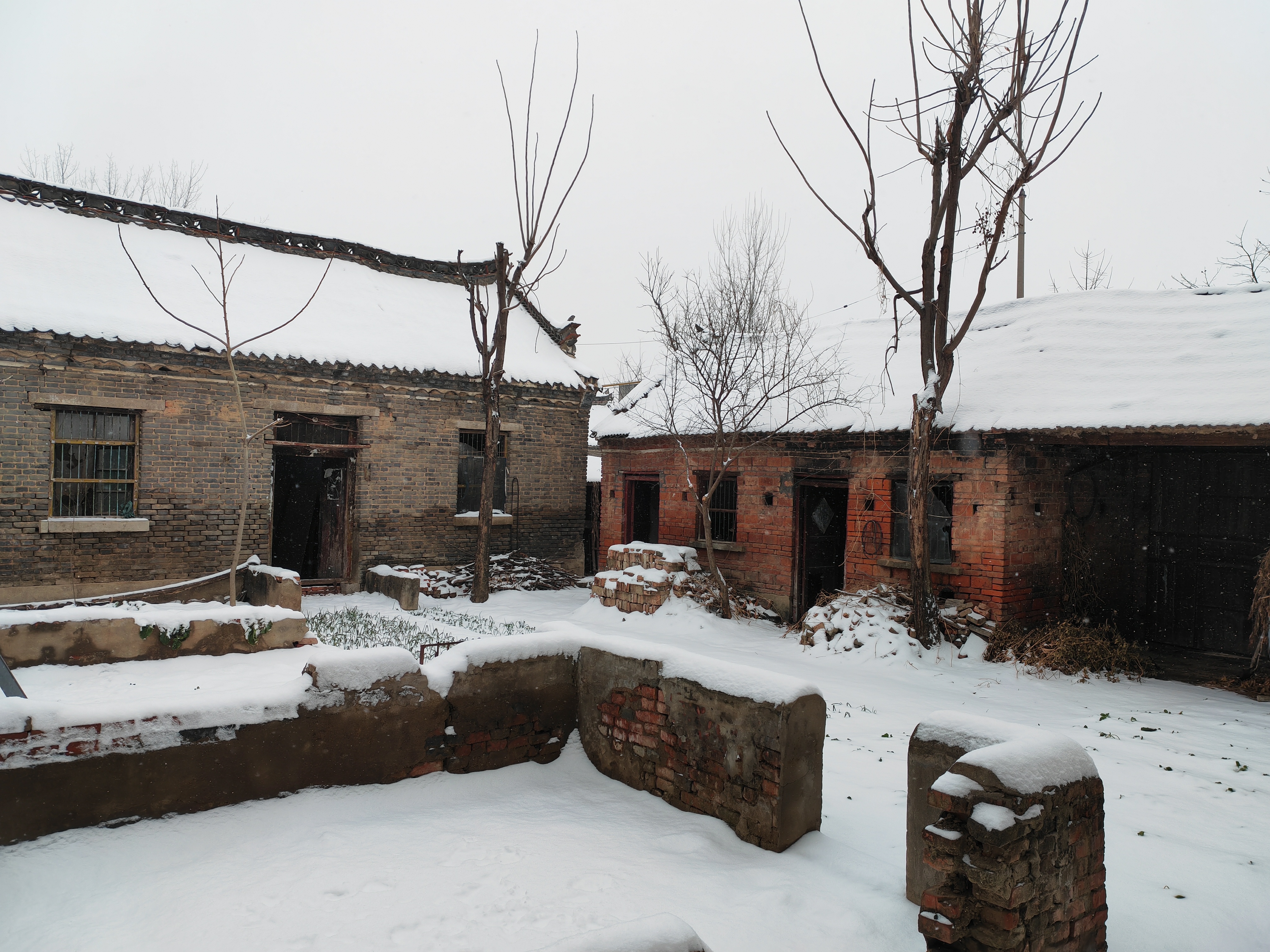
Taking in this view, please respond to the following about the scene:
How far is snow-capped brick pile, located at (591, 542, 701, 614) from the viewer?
37.3ft

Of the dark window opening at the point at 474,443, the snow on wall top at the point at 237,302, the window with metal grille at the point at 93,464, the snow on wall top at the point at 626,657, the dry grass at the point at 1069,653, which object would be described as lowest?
the dry grass at the point at 1069,653

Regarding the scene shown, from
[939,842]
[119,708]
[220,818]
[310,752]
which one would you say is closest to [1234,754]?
[939,842]

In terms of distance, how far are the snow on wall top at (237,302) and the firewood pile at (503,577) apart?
3463mm

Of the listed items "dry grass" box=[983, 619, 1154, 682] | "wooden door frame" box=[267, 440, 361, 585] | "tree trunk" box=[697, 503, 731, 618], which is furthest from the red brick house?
"wooden door frame" box=[267, 440, 361, 585]

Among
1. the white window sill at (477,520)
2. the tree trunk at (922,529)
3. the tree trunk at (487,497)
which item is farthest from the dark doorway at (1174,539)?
the white window sill at (477,520)

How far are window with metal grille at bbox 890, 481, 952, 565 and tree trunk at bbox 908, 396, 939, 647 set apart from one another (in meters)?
0.18

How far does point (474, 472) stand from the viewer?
1462cm

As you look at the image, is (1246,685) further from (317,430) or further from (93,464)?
(93,464)

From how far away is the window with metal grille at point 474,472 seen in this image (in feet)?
47.5

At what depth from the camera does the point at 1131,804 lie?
16.3 ft

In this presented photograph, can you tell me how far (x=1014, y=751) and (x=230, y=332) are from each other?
12.7 meters

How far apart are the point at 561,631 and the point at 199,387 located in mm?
8821

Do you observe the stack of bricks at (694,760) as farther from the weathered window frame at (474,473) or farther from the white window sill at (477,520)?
the weathered window frame at (474,473)

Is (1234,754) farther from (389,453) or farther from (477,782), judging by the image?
(389,453)
